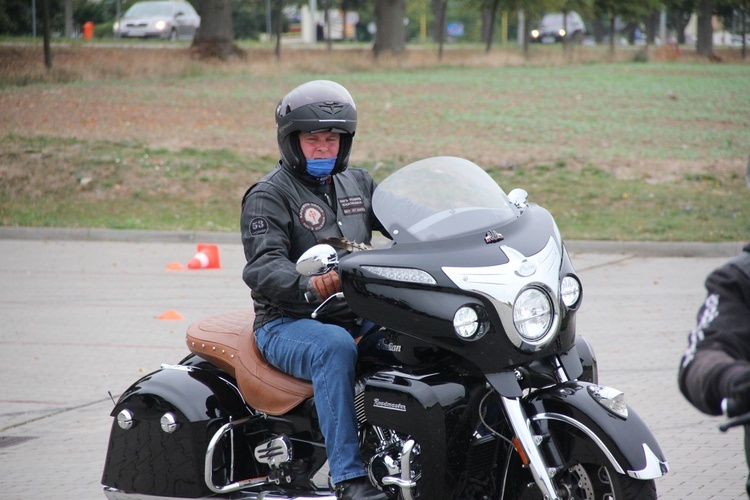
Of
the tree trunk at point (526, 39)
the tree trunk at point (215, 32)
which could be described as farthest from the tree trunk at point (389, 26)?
the tree trunk at point (215, 32)

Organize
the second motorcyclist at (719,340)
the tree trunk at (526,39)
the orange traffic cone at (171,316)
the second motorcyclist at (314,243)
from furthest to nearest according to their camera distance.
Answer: the tree trunk at (526,39) → the orange traffic cone at (171,316) → the second motorcyclist at (314,243) → the second motorcyclist at (719,340)

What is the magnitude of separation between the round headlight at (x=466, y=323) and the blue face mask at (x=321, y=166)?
1159mm

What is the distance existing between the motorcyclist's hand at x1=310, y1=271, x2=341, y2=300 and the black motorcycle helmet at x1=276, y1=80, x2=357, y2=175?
0.69 m

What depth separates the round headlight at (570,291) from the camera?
3.84 m

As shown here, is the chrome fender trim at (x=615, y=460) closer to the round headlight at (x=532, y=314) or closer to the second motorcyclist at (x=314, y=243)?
the round headlight at (x=532, y=314)

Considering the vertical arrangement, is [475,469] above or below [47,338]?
above

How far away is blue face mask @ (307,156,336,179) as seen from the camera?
453 centimetres


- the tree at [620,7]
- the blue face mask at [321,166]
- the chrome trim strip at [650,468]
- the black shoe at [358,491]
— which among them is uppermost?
the tree at [620,7]

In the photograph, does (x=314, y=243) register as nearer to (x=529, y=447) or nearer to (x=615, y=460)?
(x=529, y=447)

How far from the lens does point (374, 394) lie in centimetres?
391

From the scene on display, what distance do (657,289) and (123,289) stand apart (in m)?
5.43

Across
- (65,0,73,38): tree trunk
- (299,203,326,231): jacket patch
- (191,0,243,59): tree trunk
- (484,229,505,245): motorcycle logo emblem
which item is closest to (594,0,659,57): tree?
(191,0,243,59): tree trunk

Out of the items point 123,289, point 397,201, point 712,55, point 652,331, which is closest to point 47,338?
point 123,289

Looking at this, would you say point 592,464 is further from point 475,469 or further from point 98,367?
point 98,367
